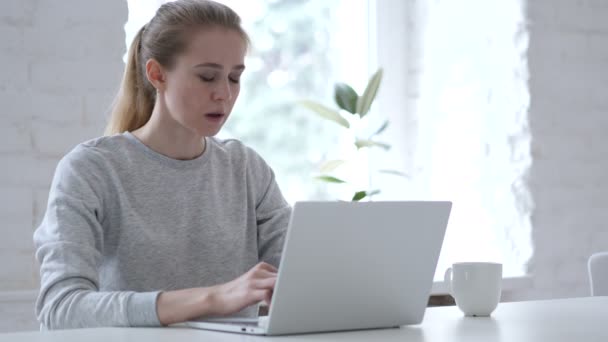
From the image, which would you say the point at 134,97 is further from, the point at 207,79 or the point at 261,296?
the point at 261,296

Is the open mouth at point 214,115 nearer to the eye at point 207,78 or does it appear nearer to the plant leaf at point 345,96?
the eye at point 207,78

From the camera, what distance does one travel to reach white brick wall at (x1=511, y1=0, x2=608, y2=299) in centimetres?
291

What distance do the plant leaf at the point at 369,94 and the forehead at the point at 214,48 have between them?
42.5 inches

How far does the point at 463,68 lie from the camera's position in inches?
121

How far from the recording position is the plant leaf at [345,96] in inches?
108

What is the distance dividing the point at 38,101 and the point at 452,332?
1.38 metres

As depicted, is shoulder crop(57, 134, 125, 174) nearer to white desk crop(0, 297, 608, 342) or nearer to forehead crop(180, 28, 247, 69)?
forehead crop(180, 28, 247, 69)

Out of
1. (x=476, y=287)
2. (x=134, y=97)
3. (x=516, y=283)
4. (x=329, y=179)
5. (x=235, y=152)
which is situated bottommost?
(x=516, y=283)

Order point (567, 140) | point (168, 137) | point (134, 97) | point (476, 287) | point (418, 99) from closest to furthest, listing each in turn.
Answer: point (476, 287), point (168, 137), point (134, 97), point (567, 140), point (418, 99)

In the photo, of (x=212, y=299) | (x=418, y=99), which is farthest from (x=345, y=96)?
(x=212, y=299)

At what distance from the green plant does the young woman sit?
0.92 m

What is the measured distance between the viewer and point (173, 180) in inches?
67.1

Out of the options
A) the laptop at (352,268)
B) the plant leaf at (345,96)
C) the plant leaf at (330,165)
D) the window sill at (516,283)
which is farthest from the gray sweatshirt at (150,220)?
the window sill at (516,283)

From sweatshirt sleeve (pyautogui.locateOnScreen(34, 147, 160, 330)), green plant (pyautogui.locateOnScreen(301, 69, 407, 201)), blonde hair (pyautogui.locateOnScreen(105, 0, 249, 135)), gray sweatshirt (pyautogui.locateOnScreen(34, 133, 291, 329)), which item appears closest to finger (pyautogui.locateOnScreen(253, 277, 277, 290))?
sweatshirt sleeve (pyautogui.locateOnScreen(34, 147, 160, 330))
